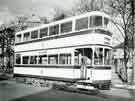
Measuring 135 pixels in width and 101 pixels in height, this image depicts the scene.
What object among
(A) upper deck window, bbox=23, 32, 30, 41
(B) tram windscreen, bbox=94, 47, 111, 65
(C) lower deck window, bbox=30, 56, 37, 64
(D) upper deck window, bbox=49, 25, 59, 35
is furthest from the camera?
(A) upper deck window, bbox=23, 32, 30, 41

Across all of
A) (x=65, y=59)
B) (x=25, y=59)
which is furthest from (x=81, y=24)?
(x=25, y=59)

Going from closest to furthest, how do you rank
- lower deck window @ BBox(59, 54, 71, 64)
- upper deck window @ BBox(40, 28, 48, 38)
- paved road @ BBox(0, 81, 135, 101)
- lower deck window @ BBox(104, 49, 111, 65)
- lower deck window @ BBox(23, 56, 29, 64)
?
paved road @ BBox(0, 81, 135, 101) < lower deck window @ BBox(104, 49, 111, 65) < lower deck window @ BBox(59, 54, 71, 64) < upper deck window @ BBox(40, 28, 48, 38) < lower deck window @ BBox(23, 56, 29, 64)

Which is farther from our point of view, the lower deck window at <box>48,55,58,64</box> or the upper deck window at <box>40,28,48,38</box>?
the upper deck window at <box>40,28,48,38</box>

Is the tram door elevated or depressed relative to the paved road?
elevated

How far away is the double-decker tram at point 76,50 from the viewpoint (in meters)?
12.6

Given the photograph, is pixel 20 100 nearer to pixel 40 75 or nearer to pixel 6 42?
pixel 40 75

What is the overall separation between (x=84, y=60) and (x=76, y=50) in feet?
2.90

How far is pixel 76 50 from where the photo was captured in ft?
43.8

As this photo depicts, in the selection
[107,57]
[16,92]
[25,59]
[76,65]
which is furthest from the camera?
[25,59]

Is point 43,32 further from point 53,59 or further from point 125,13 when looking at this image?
point 125,13

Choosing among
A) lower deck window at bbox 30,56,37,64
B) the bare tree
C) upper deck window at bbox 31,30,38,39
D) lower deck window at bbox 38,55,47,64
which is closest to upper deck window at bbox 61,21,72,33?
lower deck window at bbox 38,55,47,64

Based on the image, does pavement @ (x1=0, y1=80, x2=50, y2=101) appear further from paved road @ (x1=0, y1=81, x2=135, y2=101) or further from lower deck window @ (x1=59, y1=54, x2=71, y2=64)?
lower deck window @ (x1=59, y1=54, x2=71, y2=64)

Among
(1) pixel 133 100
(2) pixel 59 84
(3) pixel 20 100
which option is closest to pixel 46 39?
(2) pixel 59 84

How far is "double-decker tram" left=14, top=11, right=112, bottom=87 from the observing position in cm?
1255
